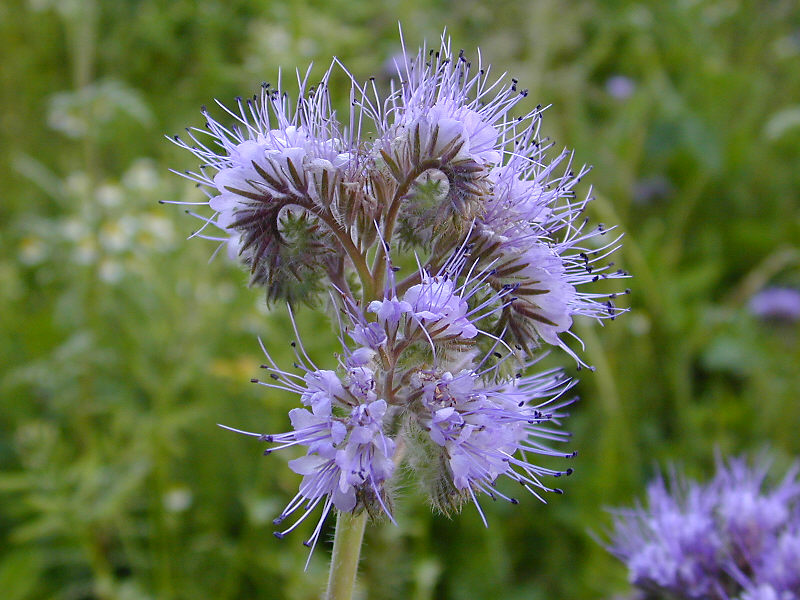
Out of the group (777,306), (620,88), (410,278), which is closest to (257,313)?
(410,278)

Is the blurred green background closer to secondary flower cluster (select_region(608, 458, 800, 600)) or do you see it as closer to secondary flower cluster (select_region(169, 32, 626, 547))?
secondary flower cluster (select_region(608, 458, 800, 600))

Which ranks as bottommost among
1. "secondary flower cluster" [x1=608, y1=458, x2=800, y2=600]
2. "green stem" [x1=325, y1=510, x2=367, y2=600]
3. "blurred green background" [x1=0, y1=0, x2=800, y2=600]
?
"green stem" [x1=325, y1=510, x2=367, y2=600]

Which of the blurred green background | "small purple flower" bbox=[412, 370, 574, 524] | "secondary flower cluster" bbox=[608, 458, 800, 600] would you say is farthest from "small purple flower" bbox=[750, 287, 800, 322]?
"small purple flower" bbox=[412, 370, 574, 524]

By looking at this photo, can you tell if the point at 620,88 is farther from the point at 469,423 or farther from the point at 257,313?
the point at 469,423

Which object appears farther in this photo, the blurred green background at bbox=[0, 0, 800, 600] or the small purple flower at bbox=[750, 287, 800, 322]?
the small purple flower at bbox=[750, 287, 800, 322]

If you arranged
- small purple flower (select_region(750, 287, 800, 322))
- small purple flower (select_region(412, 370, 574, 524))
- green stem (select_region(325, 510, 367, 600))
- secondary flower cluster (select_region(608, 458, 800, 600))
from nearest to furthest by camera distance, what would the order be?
1. small purple flower (select_region(412, 370, 574, 524))
2. green stem (select_region(325, 510, 367, 600))
3. secondary flower cluster (select_region(608, 458, 800, 600))
4. small purple flower (select_region(750, 287, 800, 322))

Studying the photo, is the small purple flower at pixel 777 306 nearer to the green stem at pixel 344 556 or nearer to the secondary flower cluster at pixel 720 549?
the secondary flower cluster at pixel 720 549

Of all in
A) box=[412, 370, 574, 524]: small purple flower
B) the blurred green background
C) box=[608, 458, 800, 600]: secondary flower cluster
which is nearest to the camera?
box=[412, 370, 574, 524]: small purple flower

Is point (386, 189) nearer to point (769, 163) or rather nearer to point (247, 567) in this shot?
point (247, 567)

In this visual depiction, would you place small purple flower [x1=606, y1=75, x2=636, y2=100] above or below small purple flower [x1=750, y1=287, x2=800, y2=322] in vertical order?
above
